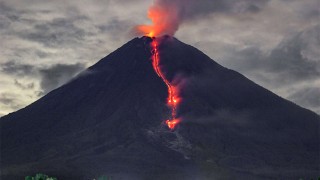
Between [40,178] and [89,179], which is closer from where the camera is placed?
[40,178]

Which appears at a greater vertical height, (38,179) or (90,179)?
(90,179)

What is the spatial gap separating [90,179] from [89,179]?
2.81ft

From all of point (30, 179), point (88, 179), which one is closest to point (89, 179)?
point (88, 179)

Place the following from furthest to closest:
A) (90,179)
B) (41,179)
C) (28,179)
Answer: (90,179), (28,179), (41,179)

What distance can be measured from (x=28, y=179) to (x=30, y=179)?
3.33 ft

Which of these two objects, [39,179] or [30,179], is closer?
[39,179]

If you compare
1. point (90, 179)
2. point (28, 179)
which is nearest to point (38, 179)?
point (28, 179)

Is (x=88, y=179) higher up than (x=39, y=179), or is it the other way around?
(x=88, y=179)

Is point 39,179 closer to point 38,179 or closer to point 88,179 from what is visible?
point 38,179

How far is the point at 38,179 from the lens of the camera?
3347 centimetres

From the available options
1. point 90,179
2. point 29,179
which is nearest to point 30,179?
point 29,179

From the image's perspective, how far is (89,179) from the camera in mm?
199375

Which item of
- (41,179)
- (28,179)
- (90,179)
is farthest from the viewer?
(90,179)

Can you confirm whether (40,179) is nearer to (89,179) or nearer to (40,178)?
(40,178)
